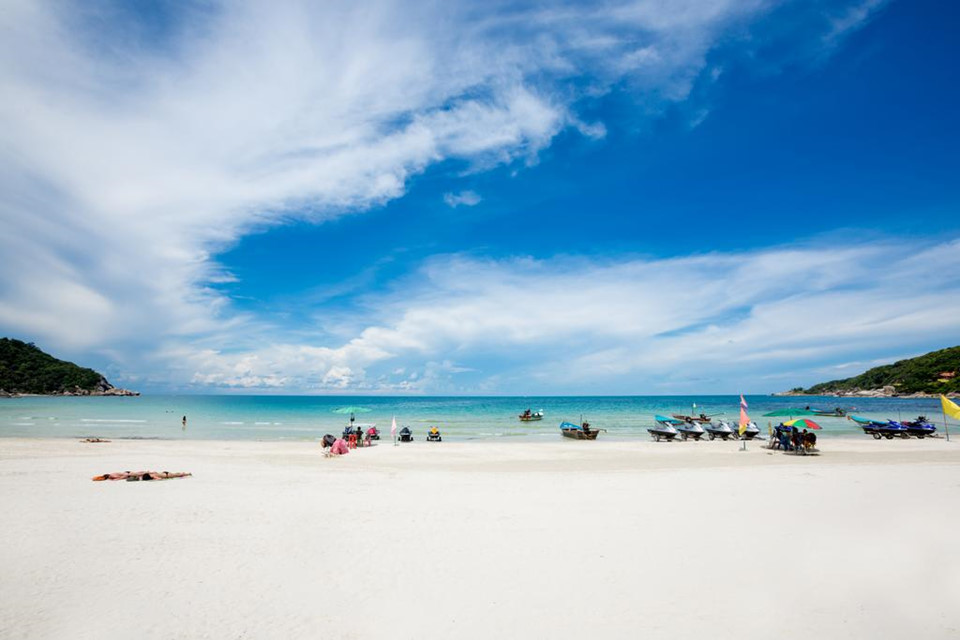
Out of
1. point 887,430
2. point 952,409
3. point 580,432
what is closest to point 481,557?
point 952,409

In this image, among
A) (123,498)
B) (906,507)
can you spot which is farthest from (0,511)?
(906,507)

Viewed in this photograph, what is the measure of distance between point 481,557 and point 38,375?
18743 centimetres

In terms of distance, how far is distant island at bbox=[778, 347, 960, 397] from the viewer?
120 meters

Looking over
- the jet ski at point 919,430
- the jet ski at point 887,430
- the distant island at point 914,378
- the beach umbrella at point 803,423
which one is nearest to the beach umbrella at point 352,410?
the beach umbrella at point 803,423

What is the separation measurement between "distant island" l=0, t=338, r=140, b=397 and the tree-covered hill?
24137cm

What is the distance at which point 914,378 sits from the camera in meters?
133

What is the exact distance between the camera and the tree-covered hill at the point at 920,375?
12000 cm

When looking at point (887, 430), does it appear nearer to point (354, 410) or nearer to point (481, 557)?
point (481, 557)

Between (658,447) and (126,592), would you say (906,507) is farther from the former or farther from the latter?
(658,447)

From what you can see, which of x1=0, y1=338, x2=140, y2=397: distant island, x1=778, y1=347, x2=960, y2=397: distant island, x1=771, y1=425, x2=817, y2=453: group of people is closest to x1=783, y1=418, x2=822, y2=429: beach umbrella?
x1=771, y1=425, x2=817, y2=453: group of people

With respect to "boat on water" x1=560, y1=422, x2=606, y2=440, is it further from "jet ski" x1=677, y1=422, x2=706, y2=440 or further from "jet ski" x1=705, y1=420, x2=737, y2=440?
"jet ski" x1=705, y1=420, x2=737, y2=440

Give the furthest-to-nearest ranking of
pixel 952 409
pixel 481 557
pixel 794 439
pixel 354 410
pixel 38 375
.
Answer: pixel 38 375, pixel 354 410, pixel 794 439, pixel 952 409, pixel 481 557

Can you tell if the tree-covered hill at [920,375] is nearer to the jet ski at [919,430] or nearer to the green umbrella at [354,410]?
the jet ski at [919,430]

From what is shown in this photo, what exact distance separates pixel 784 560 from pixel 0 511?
17157 millimetres
